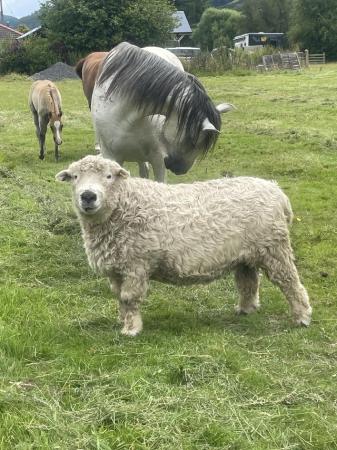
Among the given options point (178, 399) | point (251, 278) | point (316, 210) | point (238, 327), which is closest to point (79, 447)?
point (178, 399)

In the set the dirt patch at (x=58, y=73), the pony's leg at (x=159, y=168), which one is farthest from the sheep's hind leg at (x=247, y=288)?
the dirt patch at (x=58, y=73)

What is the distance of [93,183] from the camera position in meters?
4.37

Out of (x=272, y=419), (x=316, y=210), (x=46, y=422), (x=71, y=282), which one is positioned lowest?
(x=316, y=210)

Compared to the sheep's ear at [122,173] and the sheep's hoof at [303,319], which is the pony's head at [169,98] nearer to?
the sheep's ear at [122,173]

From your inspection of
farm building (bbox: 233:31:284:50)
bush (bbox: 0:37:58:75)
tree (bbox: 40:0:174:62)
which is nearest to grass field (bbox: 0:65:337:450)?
tree (bbox: 40:0:174:62)

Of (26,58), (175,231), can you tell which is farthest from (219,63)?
(175,231)

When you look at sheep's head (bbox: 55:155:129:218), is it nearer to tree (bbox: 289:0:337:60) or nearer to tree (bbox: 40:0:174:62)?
tree (bbox: 40:0:174:62)

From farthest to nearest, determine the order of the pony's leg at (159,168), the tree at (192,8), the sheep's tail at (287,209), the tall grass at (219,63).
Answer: the tree at (192,8), the tall grass at (219,63), the pony's leg at (159,168), the sheep's tail at (287,209)

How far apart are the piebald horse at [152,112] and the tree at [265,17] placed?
79298mm

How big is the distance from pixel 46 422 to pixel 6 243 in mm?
3780

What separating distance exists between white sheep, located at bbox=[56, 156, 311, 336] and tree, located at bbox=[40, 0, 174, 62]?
42210mm

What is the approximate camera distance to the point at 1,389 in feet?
11.1

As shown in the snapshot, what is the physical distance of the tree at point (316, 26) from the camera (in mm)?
54875

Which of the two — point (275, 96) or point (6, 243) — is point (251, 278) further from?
point (275, 96)
